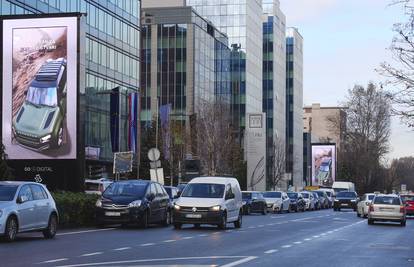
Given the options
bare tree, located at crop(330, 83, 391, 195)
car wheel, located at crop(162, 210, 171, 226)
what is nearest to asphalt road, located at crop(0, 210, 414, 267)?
car wheel, located at crop(162, 210, 171, 226)

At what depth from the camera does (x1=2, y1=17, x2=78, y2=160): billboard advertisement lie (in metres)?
47.3

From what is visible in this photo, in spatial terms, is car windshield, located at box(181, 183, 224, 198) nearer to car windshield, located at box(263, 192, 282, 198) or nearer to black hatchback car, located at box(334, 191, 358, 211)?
car windshield, located at box(263, 192, 282, 198)

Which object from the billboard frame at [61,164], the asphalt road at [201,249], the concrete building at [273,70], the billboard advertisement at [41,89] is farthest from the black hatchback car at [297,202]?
the concrete building at [273,70]

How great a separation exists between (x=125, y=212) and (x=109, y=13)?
4579 cm

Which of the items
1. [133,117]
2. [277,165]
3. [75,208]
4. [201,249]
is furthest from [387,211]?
[277,165]

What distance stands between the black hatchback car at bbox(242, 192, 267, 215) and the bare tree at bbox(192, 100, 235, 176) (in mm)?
20244

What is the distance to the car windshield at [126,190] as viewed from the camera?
27.1 meters

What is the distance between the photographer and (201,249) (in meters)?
18.1

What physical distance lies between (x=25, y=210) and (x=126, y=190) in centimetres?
793

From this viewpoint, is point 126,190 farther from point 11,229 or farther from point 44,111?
point 44,111

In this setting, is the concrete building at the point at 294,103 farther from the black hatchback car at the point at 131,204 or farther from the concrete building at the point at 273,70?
the black hatchback car at the point at 131,204

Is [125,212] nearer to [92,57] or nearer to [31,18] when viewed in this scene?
[31,18]

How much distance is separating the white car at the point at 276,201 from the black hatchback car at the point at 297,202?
2438 mm

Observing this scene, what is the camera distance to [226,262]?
14945 mm
